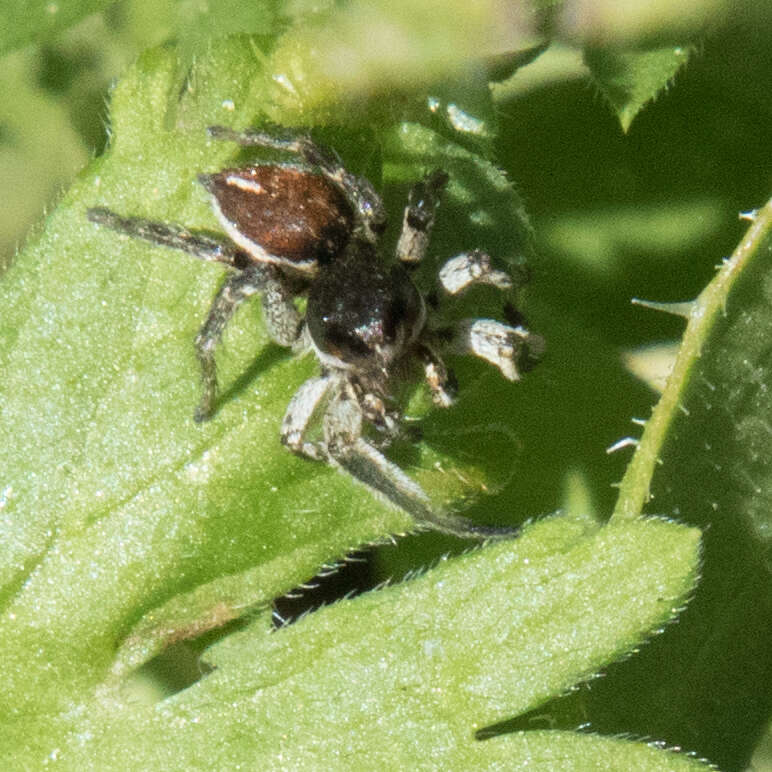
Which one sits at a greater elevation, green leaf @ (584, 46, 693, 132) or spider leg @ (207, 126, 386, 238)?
spider leg @ (207, 126, 386, 238)

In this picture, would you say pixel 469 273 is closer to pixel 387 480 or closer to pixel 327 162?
pixel 327 162

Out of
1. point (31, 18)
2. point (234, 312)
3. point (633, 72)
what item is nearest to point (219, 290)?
point (234, 312)

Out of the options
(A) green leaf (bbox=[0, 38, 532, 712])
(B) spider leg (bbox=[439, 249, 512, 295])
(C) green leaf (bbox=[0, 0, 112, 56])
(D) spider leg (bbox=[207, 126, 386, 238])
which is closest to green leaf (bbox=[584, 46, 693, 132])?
→ (B) spider leg (bbox=[439, 249, 512, 295])

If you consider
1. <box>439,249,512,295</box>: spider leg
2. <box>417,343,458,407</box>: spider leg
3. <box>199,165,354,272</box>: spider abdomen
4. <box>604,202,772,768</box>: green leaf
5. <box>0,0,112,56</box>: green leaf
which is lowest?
<box>604,202,772,768</box>: green leaf

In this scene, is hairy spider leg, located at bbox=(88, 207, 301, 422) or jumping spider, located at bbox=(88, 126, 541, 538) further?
jumping spider, located at bbox=(88, 126, 541, 538)

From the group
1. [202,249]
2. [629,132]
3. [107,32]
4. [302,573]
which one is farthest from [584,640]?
[107,32]

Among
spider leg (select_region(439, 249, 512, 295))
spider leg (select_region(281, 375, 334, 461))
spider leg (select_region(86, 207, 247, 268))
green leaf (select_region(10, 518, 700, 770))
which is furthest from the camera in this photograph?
spider leg (select_region(439, 249, 512, 295))

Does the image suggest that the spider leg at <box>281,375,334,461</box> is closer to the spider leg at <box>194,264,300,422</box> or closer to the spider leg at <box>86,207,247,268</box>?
the spider leg at <box>194,264,300,422</box>
